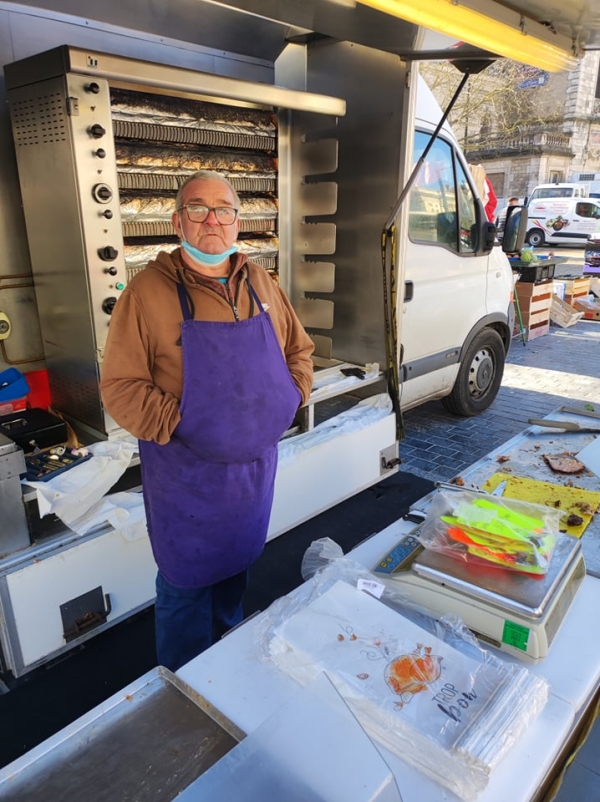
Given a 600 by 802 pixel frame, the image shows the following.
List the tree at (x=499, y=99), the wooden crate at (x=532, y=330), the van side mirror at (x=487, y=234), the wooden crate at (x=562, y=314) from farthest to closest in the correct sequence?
1. the tree at (x=499, y=99)
2. the wooden crate at (x=562, y=314)
3. the wooden crate at (x=532, y=330)
4. the van side mirror at (x=487, y=234)

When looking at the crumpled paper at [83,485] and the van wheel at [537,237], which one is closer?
the crumpled paper at [83,485]

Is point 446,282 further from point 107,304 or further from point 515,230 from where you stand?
point 107,304

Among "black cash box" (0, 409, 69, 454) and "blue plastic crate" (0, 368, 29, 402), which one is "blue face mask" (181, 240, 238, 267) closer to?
"black cash box" (0, 409, 69, 454)

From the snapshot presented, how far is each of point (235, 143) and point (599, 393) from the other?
4.97 m

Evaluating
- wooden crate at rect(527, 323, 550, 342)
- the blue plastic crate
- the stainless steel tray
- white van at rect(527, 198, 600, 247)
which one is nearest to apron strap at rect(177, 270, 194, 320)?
the stainless steel tray

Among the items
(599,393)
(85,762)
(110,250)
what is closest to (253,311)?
(110,250)

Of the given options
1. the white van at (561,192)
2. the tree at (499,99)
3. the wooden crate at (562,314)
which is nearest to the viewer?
the wooden crate at (562,314)

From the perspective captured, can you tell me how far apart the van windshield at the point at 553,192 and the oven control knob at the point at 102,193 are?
2418 cm

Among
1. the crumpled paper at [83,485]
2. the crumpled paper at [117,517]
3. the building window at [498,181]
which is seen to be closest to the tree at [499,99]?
the building window at [498,181]

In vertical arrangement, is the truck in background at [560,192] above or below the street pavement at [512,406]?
above

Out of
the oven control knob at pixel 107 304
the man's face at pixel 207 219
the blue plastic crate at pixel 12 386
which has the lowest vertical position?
the blue plastic crate at pixel 12 386

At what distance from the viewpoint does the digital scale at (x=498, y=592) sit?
135cm

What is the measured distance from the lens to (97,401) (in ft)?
9.26

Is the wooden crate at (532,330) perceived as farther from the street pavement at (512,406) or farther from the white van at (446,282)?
the white van at (446,282)
